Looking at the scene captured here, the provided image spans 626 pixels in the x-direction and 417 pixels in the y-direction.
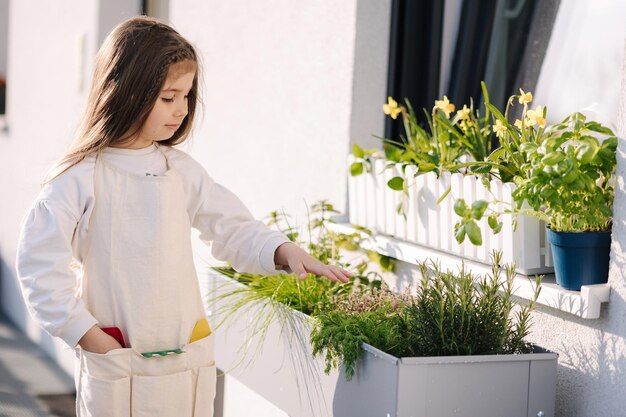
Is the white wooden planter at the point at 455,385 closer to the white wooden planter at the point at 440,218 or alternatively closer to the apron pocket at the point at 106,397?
the white wooden planter at the point at 440,218

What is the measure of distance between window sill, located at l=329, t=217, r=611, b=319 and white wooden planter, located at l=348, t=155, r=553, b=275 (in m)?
0.02

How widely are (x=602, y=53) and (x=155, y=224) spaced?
4.19 ft

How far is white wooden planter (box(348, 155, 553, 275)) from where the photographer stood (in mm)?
2281

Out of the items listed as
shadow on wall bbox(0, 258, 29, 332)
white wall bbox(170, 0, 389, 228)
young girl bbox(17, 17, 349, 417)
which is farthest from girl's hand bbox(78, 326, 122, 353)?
shadow on wall bbox(0, 258, 29, 332)

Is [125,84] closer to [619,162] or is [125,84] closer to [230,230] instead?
[230,230]

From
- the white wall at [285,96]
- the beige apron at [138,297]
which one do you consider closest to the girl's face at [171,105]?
→ the beige apron at [138,297]

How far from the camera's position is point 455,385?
1.96 m

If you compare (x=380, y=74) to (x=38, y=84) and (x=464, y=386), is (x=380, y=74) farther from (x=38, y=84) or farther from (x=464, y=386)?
(x=38, y=84)

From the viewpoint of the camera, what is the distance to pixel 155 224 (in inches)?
86.8

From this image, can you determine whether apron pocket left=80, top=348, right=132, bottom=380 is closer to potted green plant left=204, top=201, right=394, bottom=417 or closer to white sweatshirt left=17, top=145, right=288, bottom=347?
white sweatshirt left=17, top=145, right=288, bottom=347

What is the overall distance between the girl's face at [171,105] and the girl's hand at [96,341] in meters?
0.44

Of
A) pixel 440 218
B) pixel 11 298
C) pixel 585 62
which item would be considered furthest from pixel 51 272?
pixel 11 298

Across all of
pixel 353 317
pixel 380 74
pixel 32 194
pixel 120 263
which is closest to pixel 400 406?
pixel 353 317

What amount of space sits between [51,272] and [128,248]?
0.19 meters
